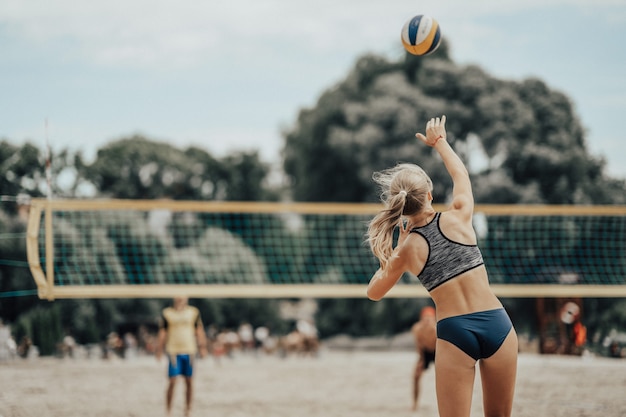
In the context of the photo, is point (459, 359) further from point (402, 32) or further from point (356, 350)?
point (356, 350)

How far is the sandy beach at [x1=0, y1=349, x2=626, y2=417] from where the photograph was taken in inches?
320

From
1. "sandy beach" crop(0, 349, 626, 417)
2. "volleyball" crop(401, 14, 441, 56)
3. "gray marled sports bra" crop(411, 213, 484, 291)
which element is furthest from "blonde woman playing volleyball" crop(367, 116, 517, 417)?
"sandy beach" crop(0, 349, 626, 417)

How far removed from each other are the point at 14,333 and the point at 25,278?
2.43 meters

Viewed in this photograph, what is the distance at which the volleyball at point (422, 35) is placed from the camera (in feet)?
19.4

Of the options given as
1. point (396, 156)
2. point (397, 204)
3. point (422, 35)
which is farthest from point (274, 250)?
point (397, 204)

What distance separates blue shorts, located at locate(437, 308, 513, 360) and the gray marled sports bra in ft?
0.63

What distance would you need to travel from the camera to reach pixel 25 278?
16922 mm

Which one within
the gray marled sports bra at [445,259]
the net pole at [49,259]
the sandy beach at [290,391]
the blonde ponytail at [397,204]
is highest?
the blonde ponytail at [397,204]

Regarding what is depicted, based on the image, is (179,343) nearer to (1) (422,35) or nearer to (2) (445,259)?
(1) (422,35)

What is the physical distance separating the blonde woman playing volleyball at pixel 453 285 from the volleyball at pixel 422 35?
94.2 inches

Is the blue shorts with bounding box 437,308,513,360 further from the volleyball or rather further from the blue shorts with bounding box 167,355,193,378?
the blue shorts with bounding box 167,355,193,378

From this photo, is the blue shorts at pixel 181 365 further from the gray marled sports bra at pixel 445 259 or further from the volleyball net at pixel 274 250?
the gray marled sports bra at pixel 445 259

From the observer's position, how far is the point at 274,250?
93.2ft

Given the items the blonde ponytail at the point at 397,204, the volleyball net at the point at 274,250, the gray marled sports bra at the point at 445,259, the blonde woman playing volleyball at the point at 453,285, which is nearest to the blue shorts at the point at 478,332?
the blonde woman playing volleyball at the point at 453,285
